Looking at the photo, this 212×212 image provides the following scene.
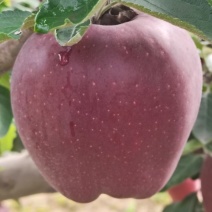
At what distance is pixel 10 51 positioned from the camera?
73 cm

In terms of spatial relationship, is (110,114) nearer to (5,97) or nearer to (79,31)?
(79,31)

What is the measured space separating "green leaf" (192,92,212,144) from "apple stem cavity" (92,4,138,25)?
31cm

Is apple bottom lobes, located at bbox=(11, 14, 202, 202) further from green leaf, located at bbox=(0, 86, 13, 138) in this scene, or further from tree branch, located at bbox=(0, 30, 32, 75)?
green leaf, located at bbox=(0, 86, 13, 138)

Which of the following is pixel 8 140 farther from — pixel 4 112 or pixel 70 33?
pixel 70 33

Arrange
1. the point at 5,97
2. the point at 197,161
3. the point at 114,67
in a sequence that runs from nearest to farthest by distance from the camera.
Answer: the point at 114,67 < the point at 5,97 < the point at 197,161

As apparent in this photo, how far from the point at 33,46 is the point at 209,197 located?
0.50 m

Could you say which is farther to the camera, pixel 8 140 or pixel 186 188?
pixel 186 188

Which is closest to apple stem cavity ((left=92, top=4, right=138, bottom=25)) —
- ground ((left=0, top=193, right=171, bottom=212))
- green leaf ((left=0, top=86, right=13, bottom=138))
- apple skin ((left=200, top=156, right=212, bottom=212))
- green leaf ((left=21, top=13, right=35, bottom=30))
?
green leaf ((left=21, top=13, right=35, bottom=30))

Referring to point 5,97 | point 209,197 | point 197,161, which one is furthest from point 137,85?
point 197,161

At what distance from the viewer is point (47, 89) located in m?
0.63

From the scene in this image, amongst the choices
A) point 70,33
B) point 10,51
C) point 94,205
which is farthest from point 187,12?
point 94,205

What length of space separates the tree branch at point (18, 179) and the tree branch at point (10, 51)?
1.16 feet

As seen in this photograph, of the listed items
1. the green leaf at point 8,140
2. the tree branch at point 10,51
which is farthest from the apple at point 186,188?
the tree branch at point 10,51

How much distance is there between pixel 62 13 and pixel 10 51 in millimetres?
268
